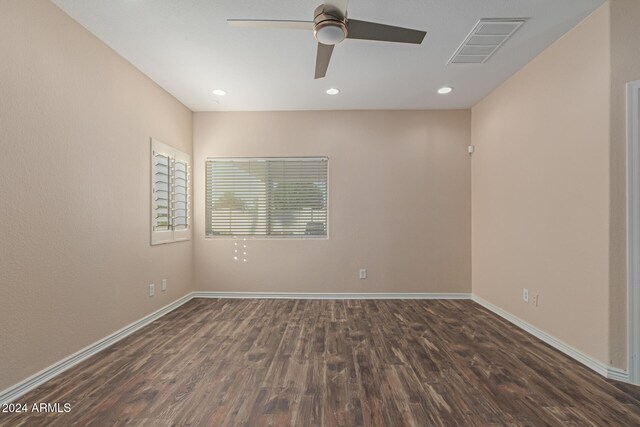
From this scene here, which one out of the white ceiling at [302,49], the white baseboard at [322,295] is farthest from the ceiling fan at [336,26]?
the white baseboard at [322,295]

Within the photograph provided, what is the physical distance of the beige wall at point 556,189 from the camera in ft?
7.45

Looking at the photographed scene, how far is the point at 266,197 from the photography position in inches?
175

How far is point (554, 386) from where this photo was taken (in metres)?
2.09

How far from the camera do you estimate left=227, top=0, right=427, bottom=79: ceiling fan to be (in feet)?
5.83

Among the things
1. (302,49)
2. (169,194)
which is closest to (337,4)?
(302,49)

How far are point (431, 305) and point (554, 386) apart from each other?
75.0 inches

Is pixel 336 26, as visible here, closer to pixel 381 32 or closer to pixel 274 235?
pixel 381 32

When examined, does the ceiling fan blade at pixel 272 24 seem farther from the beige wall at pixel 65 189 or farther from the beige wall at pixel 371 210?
the beige wall at pixel 371 210

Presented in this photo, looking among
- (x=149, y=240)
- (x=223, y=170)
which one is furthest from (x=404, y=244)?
(x=149, y=240)

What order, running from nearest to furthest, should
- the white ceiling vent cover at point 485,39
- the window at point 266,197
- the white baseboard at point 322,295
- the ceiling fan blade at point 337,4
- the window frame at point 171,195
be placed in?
the ceiling fan blade at point 337,4, the white ceiling vent cover at point 485,39, the window frame at point 171,195, the white baseboard at point 322,295, the window at point 266,197

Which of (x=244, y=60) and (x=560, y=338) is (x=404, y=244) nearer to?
(x=560, y=338)

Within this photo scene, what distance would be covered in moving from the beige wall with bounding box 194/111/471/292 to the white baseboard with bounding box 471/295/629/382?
95cm

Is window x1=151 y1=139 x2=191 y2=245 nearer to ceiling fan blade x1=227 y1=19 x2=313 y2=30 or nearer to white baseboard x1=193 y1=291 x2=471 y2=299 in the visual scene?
white baseboard x1=193 y1=291 x2=471 y2=299

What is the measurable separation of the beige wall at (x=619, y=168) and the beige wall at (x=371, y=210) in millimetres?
2133
